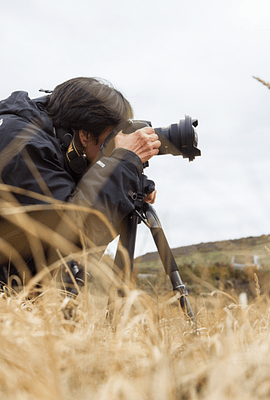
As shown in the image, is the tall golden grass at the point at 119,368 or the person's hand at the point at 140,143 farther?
the person's hand at the point at 140,143

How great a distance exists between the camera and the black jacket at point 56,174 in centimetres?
161

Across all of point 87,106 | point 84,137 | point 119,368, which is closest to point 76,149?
point 84,137

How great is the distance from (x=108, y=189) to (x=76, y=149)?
1.40 feet

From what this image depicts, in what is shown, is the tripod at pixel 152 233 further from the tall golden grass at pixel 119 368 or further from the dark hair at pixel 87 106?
the tall golden grass at pixel 119 368

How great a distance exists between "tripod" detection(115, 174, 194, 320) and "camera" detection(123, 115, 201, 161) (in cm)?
24

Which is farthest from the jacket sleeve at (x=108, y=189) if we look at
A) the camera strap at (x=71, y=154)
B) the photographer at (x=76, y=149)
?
the camera strap at (x=71, y=154)

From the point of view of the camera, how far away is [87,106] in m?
2.12

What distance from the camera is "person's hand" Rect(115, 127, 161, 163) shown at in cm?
182

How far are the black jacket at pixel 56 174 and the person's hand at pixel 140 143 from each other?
66mm

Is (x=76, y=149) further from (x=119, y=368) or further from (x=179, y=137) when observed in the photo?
(x=119, y=368)

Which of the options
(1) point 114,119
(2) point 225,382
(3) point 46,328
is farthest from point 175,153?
(2) point 225,382

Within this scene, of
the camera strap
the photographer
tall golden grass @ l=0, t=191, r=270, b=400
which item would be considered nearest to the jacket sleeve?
the photographer

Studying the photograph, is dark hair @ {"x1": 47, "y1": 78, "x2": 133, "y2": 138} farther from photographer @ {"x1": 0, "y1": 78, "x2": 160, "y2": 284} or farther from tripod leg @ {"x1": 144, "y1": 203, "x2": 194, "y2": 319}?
tripod leg @ {"x1": 144, "y1": 203, "x2": 194, "y2": 319}

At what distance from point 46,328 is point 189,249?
18.2 metres
